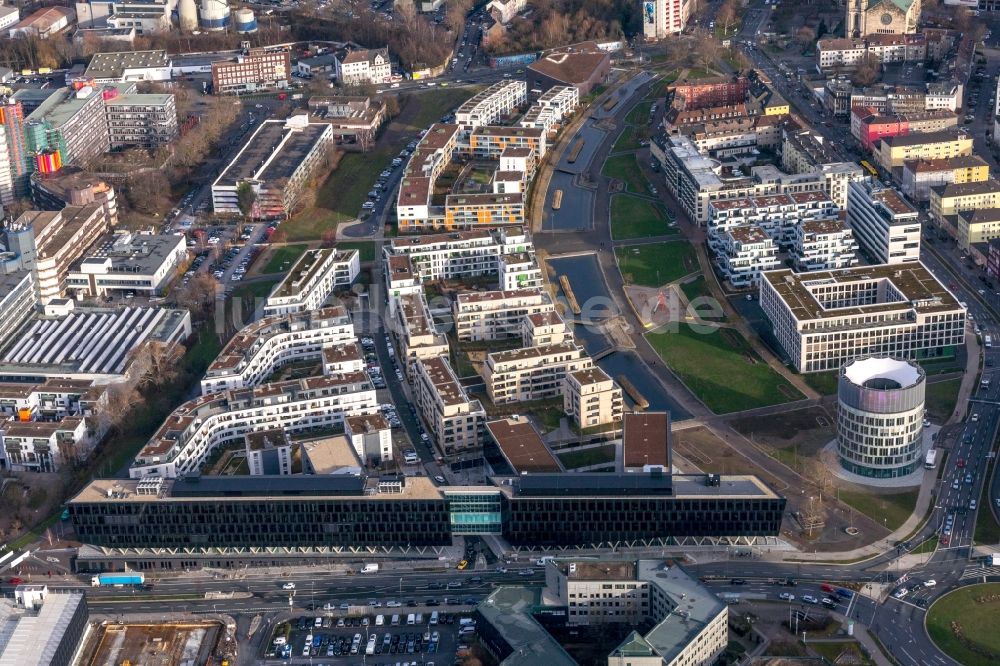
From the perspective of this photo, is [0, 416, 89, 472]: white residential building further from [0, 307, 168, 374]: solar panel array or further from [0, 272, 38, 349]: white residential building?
[0, 272, 38, 349]: white residential building

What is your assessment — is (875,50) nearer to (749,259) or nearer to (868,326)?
(749,259)

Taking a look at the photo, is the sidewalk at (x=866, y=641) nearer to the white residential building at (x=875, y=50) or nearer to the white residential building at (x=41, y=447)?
the white residential building at (x=41, y=447)

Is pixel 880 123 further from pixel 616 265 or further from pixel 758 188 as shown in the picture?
pixel 616 265

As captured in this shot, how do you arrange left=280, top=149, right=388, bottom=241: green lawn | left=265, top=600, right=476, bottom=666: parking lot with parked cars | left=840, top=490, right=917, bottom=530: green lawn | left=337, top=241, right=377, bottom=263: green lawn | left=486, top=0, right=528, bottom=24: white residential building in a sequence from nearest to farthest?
left=265, top=600, right=476, bottom=666: parking lot with parked cars → left=840, top=490, right=917, bottom=530: green lawn → left=337, top=241, right=377, bottom=263: green lawn → left=280, top=149, right=388, bottom=241: green lawn → left=486, top=0, right=528, bottom=24: white residential building

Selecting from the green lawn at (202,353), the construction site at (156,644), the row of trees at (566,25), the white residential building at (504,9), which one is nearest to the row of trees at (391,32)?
the row of trees at (566,25)

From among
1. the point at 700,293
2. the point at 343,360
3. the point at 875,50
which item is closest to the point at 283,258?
the point at 343,360

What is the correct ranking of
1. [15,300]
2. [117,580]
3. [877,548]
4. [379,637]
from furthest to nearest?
[15,300] → [117,580] → [877,548] → [379,637]

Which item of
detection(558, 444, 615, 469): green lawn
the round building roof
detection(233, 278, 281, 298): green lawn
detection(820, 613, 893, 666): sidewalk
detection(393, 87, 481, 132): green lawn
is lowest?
detection(820, 613, 893, 666): sidewalk

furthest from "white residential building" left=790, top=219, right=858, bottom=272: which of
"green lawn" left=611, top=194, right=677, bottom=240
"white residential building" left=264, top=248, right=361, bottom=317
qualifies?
"white residential building" left=264, top=248, right=361, bottom=317
